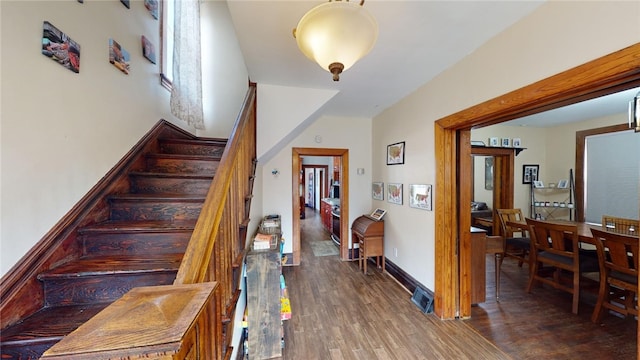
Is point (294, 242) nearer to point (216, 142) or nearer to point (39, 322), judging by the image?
point (216, 142)

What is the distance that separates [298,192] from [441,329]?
8.85 feet

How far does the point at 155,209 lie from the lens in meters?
1.79

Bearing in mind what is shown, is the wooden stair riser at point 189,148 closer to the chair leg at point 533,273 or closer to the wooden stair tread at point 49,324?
the wooden stair tread at point 49,324

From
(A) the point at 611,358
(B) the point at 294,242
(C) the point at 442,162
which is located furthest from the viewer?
(B) the point at 294,242

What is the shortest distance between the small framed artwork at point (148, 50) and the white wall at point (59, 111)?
57mm

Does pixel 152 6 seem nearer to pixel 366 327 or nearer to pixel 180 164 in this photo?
pixel 180 164

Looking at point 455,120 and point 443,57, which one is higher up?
point 443,57

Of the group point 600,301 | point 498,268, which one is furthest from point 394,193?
point 600,301

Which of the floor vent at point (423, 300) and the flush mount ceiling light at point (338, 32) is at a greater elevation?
the flush mount ceiling light at point (338, 32)

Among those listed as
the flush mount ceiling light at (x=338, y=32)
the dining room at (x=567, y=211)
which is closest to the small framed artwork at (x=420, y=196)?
the dining room at (x=567, y=211)

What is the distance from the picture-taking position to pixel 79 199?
5.03ft

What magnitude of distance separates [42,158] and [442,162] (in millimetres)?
3047

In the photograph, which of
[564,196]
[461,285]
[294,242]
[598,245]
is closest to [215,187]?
[461,285]

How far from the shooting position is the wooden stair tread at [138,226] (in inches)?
58.1
